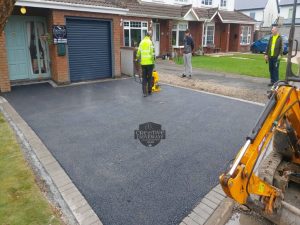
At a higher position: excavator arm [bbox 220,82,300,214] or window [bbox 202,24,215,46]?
window [bbox 202,24,215,46]

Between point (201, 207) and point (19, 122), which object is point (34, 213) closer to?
point (201, 207)

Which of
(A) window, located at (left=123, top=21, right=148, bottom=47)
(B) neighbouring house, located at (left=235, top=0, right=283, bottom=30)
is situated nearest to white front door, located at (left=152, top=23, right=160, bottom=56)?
(A) window, located at (left=123, top=21, right=148, bottom=47)

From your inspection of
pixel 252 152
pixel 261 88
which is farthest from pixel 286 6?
pixel 252 152

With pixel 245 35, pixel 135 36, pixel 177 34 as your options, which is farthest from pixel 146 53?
pixel 245 35

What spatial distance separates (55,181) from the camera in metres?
4.04

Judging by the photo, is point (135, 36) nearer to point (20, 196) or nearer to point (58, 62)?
point (58, 62)

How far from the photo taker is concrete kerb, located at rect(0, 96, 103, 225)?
3297 mm

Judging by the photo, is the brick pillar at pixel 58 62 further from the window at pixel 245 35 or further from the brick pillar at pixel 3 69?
the window at pixel 245 35

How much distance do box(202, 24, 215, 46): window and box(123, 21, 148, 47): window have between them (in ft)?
26.7

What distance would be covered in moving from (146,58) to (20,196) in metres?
6.39

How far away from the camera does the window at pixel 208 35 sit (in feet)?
84.5

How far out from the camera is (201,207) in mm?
3494

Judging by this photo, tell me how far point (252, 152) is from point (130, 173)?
2.31 m

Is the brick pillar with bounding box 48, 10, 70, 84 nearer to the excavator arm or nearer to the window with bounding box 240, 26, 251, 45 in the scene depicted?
the excavator arm
